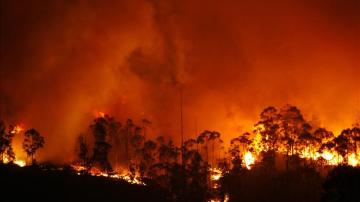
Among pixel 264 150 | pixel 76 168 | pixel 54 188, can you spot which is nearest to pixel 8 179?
pixel 54 188

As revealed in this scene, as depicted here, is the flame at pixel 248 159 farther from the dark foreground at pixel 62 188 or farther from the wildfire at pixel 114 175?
the dark foreground at pixel 62 188

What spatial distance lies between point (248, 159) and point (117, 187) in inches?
1378

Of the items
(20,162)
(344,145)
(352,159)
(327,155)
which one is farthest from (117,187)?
(352,159)

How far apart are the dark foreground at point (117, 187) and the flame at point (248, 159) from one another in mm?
9552

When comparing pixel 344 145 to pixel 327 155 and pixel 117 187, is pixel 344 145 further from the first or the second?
pixel 117 187

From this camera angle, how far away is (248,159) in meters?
117

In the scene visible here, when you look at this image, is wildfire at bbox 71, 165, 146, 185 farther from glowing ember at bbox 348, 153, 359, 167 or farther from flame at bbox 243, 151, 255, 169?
glowing ember at bbox 348, 153, 359, 167

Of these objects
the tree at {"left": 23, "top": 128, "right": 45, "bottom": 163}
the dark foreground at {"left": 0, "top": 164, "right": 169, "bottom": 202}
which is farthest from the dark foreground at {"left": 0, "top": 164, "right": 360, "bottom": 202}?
the tree at {"left": 23, "top": 128, "right": 45, "bottom": 163}

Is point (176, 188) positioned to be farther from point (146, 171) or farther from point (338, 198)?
point (338, 198)

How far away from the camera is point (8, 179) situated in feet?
300

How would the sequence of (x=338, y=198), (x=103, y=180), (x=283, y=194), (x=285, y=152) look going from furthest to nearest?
(x=285, y=152)
(x=103, y=180)
(x=283, y=194)
(x=338, y=198)

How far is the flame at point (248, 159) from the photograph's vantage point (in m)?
114

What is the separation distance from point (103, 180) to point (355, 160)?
5347 cm

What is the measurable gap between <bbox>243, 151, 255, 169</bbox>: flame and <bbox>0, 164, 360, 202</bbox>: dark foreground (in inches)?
376
